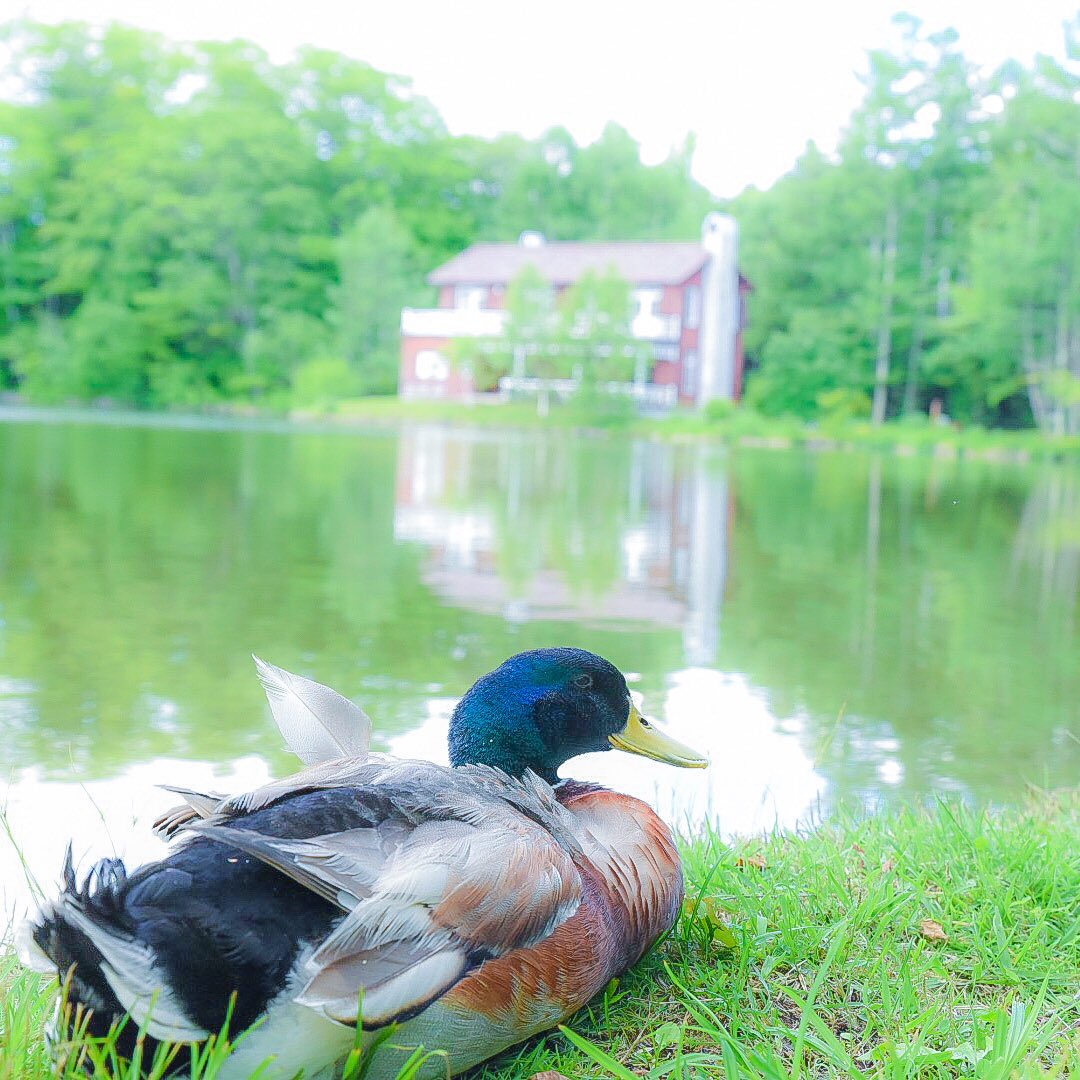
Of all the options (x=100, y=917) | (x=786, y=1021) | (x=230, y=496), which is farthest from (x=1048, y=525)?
(x=100, y=917)

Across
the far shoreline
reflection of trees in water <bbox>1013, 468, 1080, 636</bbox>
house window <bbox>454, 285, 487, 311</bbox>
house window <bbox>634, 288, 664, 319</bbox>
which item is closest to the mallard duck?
reflection of trees in water <bbox>1013, 468, 1080, 636</bbox>

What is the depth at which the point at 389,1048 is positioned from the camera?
1.38 metres

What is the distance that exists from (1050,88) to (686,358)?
509 inches

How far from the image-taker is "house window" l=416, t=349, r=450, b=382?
40969mm

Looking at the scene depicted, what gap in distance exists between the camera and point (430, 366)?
41.1 metres

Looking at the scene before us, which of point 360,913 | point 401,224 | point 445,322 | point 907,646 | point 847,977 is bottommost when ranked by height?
point 907,646

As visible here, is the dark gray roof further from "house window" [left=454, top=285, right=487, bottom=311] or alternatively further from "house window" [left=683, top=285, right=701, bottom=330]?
"house window" [left=683, top=285, right=701, bottom=330]

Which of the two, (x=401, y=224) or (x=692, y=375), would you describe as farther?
(x=401, y=224)

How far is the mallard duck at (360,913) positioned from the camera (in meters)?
1.27

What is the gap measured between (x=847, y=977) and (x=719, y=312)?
1537 inches

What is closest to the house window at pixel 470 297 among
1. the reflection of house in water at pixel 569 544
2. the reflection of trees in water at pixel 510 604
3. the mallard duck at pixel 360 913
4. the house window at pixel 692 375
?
the house window at pixel 692 375

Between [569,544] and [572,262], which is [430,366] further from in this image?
[569,544]

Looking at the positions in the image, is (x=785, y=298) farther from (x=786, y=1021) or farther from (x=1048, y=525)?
(x=786, y=1021)

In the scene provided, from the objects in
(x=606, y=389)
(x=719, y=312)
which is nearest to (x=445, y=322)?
(x=606, y=389)
